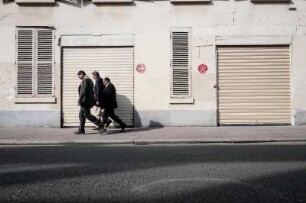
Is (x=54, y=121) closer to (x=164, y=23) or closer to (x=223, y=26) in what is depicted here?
(x=164, y=23)

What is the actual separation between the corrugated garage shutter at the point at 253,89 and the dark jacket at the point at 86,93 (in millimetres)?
4604

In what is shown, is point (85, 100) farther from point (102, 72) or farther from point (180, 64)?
point (180, 64)

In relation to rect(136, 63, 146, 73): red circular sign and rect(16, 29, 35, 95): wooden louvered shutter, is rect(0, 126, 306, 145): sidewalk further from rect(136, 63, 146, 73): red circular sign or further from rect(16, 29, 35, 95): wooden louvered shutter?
rect(136, 63, 146, 73): red circular sign

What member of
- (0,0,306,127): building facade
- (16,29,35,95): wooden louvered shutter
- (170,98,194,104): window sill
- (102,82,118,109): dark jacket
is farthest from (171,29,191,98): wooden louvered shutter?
(16,29,35,95): wooden louvered shutter

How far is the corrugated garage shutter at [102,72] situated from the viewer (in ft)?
46.9

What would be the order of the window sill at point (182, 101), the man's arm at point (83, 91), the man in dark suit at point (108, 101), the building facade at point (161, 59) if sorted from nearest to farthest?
the man's arm at point (83, 91)
the man in dark suit at point (108, 101)
the window sill at point (182, 101)
the building facade at point (161, 59)

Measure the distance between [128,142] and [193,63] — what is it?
4.78m

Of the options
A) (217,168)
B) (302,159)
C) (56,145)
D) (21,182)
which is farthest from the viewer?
(56,145)

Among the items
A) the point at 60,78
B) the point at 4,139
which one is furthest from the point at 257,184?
the point at 60,78

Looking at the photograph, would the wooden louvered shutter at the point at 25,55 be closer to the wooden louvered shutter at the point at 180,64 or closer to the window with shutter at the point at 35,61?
the window with shutter at the point at 35,61

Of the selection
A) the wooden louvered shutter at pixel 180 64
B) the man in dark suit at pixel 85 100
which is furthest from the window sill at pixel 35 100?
the wooden louvered shutter at pixel 180 64

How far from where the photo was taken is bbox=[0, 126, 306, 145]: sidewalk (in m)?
10.7

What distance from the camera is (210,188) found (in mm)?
5461

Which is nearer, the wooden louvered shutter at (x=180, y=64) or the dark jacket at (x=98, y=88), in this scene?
the dark jacket at (x=98, y=88)
